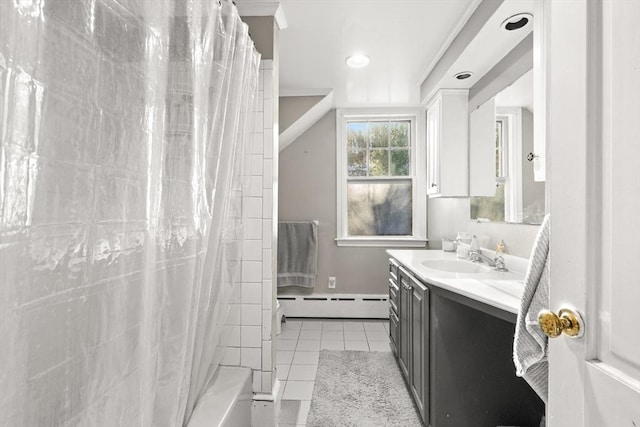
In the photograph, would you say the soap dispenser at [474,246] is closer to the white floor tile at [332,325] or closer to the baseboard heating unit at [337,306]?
the baseboard heating unit at [337,306]

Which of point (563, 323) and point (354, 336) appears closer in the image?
point (563, 323)

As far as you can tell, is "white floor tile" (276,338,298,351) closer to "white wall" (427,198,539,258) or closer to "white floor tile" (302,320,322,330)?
"white floor tile" (302,320,322,330)

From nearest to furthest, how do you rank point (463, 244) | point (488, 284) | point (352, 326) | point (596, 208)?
point (596, 208) < point (488, 284) < point (463, 244) < point (352, 326)

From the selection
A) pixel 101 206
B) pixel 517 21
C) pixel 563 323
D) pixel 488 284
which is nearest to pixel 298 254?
pixel 488 284

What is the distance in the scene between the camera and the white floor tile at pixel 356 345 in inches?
111

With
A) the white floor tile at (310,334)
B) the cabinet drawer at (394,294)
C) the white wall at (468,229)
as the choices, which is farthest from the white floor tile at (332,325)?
the white wall at (468,229)

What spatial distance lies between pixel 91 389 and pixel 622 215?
106 centimetres

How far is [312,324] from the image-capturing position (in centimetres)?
345

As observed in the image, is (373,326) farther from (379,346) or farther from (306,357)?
(306,357)

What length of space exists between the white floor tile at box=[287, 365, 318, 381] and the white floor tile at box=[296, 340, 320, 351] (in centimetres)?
32

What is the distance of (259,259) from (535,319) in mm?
1306

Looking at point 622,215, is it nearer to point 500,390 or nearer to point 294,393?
point 500,390

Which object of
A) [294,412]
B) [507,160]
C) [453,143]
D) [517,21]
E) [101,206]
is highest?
[517,21]

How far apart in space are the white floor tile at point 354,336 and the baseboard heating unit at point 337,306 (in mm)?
371
